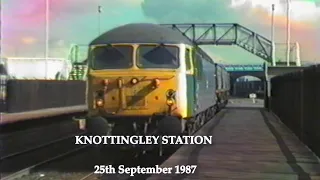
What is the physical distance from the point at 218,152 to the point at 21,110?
17494mm

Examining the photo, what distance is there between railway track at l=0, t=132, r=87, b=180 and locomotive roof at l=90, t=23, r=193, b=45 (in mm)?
A: 3303

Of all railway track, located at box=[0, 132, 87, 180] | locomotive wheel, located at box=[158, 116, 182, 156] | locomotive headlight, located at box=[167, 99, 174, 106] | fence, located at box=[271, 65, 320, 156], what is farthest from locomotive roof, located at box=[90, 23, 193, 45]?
railway track, located at box=[0, 132, 87, 180]

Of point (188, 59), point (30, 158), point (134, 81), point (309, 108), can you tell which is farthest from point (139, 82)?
point (30, 158)

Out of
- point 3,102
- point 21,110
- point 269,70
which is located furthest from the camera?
point 269,70

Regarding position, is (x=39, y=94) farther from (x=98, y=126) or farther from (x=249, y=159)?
(x=249, y=159)

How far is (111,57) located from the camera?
13.7 meters

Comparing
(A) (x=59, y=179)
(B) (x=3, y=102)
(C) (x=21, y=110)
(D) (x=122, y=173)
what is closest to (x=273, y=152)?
(D) (x=122, y=173)

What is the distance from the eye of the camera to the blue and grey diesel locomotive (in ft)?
42.8

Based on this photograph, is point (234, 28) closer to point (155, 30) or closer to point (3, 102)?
point (3, 102)

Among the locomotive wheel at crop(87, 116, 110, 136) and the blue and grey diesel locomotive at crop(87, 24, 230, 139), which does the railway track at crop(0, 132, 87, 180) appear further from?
the blue and grey diesel locomotive at crop(87, 24, 230, 139)

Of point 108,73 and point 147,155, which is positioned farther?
point 147,155

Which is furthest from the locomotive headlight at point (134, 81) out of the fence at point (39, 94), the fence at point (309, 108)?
the fence at point (39, 94)

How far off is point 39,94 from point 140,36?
19353 millimetres

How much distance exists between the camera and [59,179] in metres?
Answer: 12.0
